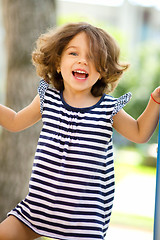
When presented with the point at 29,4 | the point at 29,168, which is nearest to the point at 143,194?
the point at 29,168

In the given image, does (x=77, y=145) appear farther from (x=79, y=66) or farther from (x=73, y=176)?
(x=79, y=66)

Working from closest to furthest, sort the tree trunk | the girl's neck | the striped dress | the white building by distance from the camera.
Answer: the striped dress, the girl's neck, the tree trunk, the white building

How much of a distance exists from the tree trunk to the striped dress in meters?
1.79

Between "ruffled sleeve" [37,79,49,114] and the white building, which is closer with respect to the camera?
"ruffled sleeve" [37,79,49,114]

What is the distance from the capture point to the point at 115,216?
18.4 feet

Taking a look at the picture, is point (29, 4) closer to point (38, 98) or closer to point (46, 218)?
point (38, 98)

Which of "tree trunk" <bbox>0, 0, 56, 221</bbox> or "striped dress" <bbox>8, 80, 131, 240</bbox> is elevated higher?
"tree trunk" <bbox>0, 0, 56, 221</bbox>

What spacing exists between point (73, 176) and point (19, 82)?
79.3 inches

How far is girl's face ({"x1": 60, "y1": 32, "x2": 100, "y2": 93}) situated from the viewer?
1.82m

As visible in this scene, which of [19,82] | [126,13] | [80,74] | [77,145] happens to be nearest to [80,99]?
[80,74]

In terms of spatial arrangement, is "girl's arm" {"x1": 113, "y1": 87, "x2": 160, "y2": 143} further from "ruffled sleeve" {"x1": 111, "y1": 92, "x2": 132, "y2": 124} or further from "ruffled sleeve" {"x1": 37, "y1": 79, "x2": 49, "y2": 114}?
"ruffled sleeve" {"x1": 37, "y1": 79, "x2": 49, "y2": 114}

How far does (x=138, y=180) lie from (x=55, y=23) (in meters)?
6.71

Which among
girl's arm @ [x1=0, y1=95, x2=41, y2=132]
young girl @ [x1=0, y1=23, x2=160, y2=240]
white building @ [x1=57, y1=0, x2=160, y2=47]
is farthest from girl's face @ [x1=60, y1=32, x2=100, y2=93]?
white building @ [x1=57, y1=0, x2=160, y2=47]

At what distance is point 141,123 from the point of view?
183 cm
